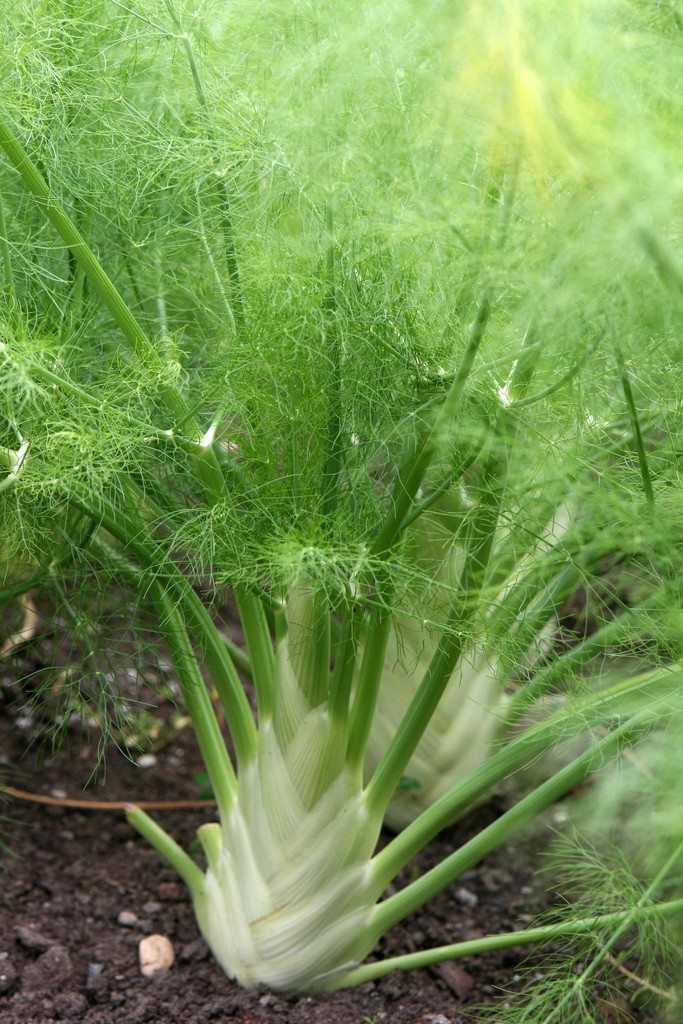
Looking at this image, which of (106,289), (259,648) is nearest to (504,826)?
(259,648)

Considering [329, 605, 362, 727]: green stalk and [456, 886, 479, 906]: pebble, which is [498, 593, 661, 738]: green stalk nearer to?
[329, 605, 362, 727]: green stalk

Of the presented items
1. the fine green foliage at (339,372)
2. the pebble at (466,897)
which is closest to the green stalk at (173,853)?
the fine green foliage at (339,372)

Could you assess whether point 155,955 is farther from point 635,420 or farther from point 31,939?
point 635,420

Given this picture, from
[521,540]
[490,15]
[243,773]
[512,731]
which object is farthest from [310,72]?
[512,731]

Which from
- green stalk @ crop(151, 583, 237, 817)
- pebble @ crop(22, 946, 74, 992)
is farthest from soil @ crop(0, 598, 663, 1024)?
green stalk @ crop(151, 583, 237, 817)

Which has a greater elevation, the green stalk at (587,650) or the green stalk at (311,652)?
the green stalk at (587,650)

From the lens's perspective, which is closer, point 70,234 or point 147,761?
point 70,234

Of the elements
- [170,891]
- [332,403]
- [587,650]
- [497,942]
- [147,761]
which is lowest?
[147,761]

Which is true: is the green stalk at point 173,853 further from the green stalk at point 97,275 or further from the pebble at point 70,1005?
the green stalk at point 97,275
